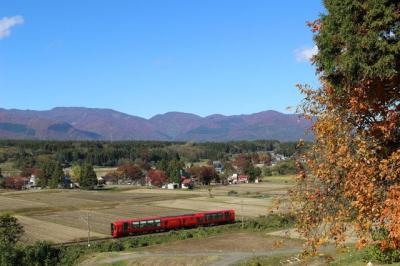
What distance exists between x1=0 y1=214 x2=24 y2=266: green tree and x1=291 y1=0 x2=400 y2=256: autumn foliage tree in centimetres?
4318

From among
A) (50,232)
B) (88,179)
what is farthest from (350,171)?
(88,179)

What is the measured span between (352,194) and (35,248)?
46.7 meters

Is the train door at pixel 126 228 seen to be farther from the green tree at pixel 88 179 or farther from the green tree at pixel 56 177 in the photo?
the green tree at pixel 56 177

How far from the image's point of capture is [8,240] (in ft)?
186

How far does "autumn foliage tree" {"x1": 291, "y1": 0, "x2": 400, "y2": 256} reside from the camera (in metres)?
12.5

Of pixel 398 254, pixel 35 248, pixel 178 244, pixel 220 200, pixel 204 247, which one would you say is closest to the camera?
pixel 398 254

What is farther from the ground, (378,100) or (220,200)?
(378,100)

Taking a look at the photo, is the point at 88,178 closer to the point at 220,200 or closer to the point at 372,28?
the point at 220,200

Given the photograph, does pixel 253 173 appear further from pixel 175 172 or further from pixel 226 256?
pixel 226 256

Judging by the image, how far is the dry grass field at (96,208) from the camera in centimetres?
7660

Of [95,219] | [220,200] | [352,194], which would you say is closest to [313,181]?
[352,194]

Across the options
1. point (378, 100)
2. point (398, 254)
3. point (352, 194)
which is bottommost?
point (398, 254)

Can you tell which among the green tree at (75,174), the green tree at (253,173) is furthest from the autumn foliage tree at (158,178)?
the green tree at (253,173)

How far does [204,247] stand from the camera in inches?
2282
